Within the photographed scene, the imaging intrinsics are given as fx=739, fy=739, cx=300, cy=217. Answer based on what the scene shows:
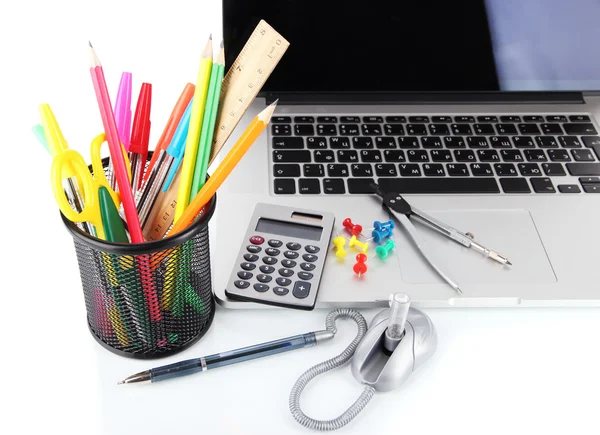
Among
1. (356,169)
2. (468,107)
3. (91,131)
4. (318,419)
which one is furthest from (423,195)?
(91,131)

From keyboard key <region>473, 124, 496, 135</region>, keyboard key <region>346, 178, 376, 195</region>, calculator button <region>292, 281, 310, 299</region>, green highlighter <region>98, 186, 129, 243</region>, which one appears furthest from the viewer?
keyboard key <region>473, 124, 496, 135</region>

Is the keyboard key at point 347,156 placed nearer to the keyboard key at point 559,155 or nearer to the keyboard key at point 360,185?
the keyboard key at point 360,185

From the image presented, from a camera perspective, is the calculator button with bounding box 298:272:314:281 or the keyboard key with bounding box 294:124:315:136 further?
the keyboard key with bounding box 294:124:315:136

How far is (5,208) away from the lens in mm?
799

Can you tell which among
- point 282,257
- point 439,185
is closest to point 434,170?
point 439,185

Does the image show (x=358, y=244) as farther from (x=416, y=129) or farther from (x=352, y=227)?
(x=416, y=129)

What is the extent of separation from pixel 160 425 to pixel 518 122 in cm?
59

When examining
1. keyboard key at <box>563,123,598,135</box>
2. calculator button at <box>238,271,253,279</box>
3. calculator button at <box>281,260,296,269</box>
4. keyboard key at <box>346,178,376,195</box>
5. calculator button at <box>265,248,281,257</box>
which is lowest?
calculator button at <box>238,271,253,279</box>

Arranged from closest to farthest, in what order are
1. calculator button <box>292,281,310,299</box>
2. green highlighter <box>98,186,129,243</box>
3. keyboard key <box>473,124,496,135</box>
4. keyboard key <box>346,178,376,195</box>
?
green highlighter <box>98,186,129,243</box> < calculator button <box>292,281,310,299</box> < keyboard key <box>346,178,376,195</box> < keyboard key <box>473,124,496,135</box>

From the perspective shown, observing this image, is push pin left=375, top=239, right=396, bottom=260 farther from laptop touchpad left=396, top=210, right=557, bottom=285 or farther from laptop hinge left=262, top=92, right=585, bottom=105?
laptop hinge left=262, top=92, right=585, bottom=105

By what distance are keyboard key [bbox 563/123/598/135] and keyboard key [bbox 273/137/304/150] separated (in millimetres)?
333

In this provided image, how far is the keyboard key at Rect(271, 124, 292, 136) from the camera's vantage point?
0.88 m

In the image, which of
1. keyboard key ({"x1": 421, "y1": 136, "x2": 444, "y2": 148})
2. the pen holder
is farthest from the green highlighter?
keyboard key ({"x1": 421, "y1": 136, "x2": 444, "y2": 148})

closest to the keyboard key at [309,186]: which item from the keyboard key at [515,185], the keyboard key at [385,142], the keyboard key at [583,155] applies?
the keyboard key at [385,142]
